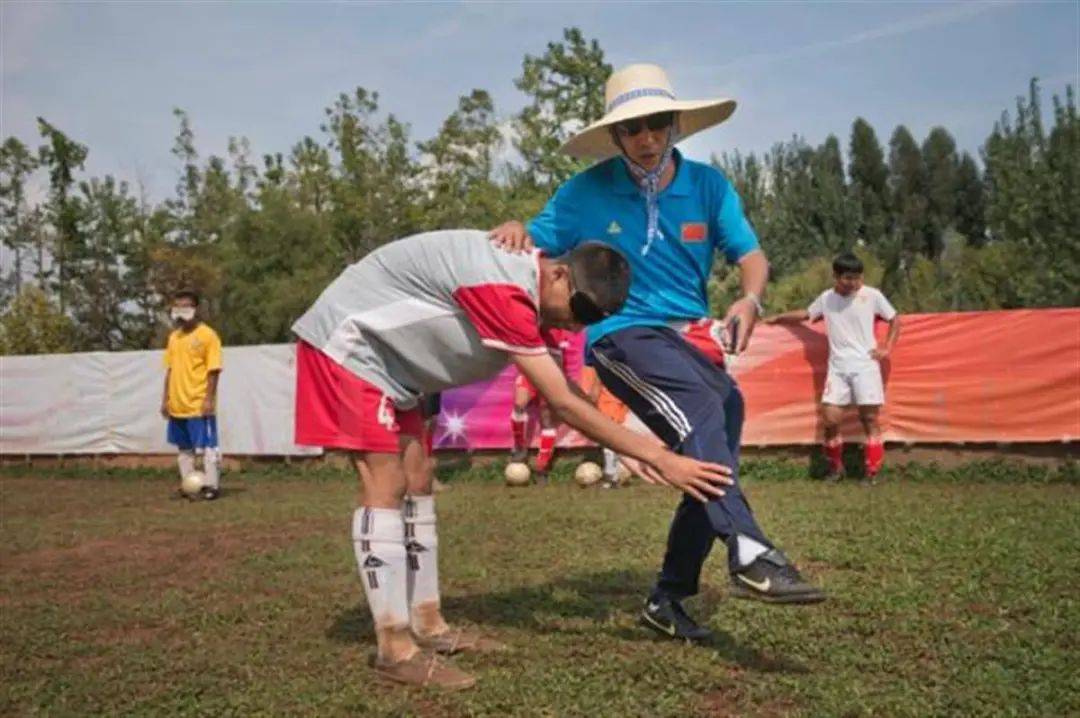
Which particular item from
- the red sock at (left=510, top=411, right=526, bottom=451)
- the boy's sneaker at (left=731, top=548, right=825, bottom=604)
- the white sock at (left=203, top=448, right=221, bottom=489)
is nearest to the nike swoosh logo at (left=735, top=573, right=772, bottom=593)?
the boy's sneaker at (left=731, top=548, right=825, bottom=604)

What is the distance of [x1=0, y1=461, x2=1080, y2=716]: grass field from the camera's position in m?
4.09

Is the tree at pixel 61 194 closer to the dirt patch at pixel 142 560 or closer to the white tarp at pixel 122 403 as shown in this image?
the white tarp at pixel 122 403

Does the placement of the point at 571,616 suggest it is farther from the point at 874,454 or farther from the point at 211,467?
the point at 211,467

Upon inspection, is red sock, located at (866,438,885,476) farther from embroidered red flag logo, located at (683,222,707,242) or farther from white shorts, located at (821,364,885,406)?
embroidered red flag logo, located at (683,222,707,242)

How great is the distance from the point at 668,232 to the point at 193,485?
9225mm

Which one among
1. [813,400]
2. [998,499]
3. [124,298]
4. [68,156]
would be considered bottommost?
[998,499]

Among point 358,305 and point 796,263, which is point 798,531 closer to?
point 358,305

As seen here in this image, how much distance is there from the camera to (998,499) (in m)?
9.54

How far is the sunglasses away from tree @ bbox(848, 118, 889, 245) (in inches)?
1484

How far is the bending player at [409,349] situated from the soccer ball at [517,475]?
786cm

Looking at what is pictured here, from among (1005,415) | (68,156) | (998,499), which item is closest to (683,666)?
(998,499)

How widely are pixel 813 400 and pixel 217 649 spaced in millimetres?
8760

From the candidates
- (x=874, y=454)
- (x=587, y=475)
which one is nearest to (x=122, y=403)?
(x=587, y=475)

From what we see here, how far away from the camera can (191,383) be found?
12875mm
